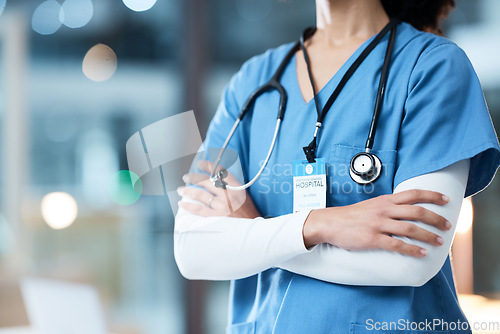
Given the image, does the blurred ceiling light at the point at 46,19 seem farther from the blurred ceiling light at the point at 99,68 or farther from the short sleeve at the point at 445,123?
the short sleeve at the point at 445,123

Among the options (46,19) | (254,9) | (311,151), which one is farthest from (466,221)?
(46,19)

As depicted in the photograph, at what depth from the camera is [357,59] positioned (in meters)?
0.88

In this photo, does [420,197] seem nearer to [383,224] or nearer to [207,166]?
[383,224]

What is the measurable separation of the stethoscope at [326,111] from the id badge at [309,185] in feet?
0.05

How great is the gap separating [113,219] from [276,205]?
1.57 m

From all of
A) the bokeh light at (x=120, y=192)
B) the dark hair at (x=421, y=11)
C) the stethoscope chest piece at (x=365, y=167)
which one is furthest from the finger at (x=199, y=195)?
the bokeh light at (x=120, y=192)

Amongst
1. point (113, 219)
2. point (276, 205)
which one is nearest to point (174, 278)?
point (113, 219)

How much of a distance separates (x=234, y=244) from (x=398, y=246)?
26 centimetres

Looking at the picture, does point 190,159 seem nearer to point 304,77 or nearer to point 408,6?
point 304,77

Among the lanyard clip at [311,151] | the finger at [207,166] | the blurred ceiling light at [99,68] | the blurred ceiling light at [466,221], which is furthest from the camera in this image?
the blurred ceiling light at [99,68]

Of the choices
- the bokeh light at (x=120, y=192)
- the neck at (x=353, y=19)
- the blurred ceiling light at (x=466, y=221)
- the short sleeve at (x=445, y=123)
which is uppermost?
the neck at (x=353, y=19)

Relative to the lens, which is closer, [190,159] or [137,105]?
[190,159]

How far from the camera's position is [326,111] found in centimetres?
86

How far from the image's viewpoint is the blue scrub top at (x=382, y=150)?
0.77 meters
